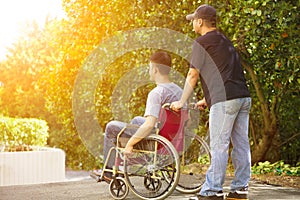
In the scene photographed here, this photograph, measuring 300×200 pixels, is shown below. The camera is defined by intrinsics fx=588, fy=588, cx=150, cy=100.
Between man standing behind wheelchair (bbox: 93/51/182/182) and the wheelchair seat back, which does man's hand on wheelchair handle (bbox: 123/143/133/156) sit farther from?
the wheelchair seat back

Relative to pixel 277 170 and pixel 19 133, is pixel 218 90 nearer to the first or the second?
pixel 277 170

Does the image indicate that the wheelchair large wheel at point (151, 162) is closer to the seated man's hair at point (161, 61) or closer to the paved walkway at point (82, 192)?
the paved walkway at point (82, 192)

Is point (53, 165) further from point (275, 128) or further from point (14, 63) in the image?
point (14, 63)

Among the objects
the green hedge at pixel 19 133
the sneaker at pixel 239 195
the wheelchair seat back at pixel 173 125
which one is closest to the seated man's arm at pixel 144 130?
the wheelchair seat back at pixel 173 125

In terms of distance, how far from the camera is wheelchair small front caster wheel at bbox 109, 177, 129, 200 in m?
5.46

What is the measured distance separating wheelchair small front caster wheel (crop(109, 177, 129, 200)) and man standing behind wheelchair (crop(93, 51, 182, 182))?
0.07 m

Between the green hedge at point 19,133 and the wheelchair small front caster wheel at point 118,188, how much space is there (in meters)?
5.34

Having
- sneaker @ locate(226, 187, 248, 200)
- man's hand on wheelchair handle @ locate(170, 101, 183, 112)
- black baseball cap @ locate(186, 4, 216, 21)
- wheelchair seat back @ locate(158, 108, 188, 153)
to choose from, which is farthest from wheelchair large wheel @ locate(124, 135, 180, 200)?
black baseball cap @ locate(186, 4, 216, 21)

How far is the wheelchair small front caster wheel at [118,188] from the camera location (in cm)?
546

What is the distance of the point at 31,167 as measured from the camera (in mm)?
10242

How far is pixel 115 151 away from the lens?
5.49 m

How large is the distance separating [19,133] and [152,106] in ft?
19.8

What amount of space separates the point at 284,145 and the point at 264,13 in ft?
16.4

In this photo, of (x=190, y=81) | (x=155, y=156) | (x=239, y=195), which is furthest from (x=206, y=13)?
(x=239, y=195)
